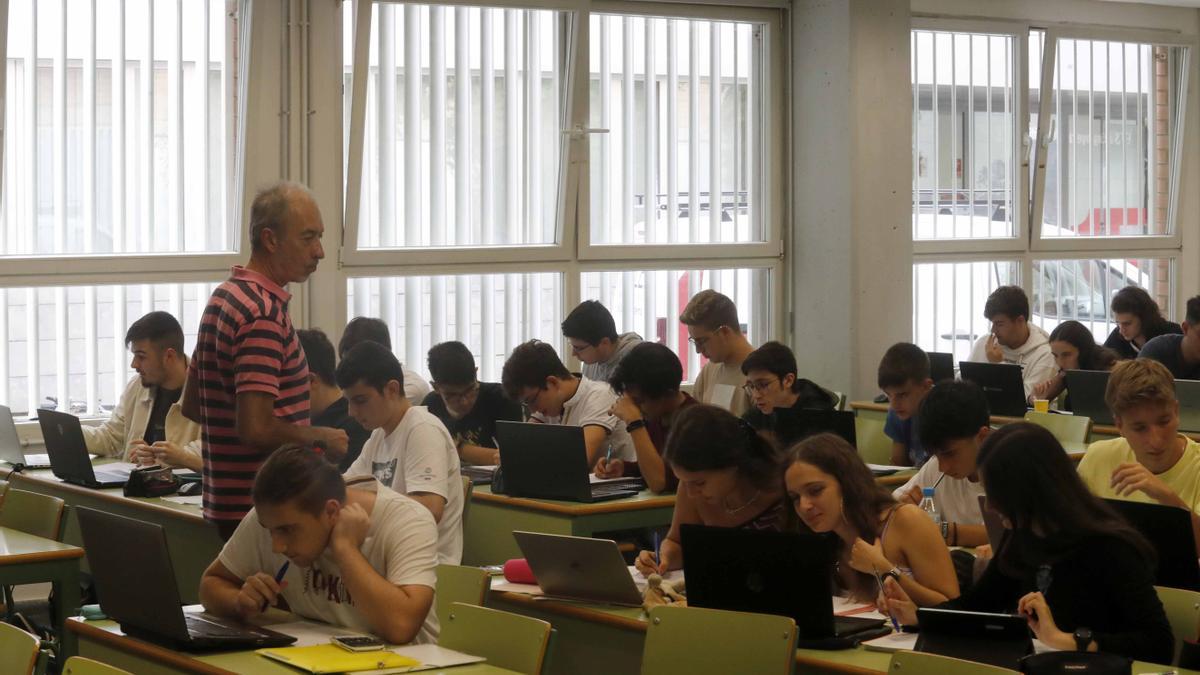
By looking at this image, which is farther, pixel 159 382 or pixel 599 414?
pixel 159 382

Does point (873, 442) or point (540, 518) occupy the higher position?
point (873, 442)

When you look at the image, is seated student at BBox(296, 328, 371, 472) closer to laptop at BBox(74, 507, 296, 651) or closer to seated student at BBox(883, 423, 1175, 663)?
laptop at BBox(74, 507, 296, 651)

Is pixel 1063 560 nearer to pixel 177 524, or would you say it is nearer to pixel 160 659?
pixel 160 659

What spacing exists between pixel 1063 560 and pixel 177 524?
304 centimetres

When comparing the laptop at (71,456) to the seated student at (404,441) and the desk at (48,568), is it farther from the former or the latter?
the seated student at (404,441)

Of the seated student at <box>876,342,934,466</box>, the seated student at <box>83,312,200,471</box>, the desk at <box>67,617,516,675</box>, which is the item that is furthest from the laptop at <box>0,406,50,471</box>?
the seated student at <box>876,342,934,466</box>

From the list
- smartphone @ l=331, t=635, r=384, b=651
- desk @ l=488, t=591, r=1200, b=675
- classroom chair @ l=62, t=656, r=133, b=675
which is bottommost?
desk @ l=488, t=591, r=1200, b=675

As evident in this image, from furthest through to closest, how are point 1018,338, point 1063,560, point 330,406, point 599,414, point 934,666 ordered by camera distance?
point 1018,338
point 599,414
point 330,406
point 1063,560
point 934,666

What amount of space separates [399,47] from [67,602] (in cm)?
390

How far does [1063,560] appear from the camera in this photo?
10.3ft

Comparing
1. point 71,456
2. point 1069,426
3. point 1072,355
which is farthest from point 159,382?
point 1072,355

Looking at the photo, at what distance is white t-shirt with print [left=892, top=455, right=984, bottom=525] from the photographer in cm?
432

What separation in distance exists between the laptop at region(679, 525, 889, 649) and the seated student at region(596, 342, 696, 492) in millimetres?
1957

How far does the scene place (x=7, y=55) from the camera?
6660 mm
